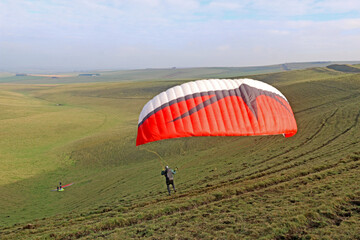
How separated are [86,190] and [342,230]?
13961 millimetres

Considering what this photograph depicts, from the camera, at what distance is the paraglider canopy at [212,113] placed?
29.5 feet

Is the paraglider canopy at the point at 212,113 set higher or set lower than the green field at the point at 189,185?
higher

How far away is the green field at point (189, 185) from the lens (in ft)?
20.5

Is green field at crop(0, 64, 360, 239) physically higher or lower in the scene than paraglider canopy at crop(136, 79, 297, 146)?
lower

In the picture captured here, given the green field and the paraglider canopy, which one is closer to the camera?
the green field

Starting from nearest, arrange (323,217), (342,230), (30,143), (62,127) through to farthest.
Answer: (342,230)
(323,217)
(30,143)
(62,127)

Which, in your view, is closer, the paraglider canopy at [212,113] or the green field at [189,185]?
the green field at [189,185]

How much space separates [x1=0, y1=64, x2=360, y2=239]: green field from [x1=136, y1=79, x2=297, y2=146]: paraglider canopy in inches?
87.5

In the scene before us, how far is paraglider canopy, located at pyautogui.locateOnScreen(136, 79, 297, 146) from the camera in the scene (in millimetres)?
8992

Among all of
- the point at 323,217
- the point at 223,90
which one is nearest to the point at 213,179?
the point at 223,90

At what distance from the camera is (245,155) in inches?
650

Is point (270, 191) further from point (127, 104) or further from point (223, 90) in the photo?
point (127, 104)

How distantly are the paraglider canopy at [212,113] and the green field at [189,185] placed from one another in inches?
87.5

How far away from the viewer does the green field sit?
6.23m
